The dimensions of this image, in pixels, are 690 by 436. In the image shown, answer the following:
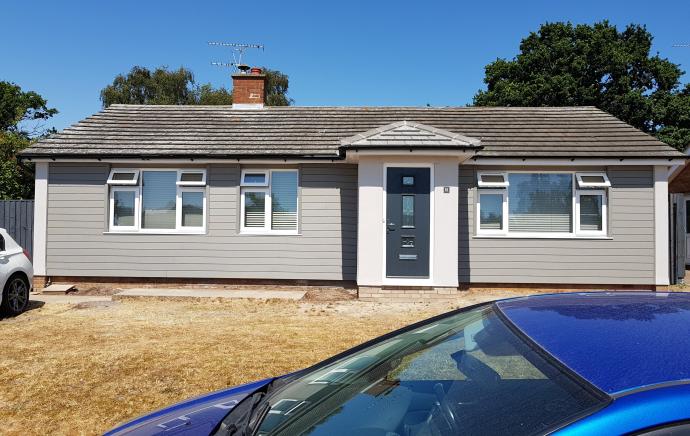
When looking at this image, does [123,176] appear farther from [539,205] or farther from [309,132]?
[539,205]

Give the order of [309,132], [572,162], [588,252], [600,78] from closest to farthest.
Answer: [572,162] < [588,252] < [309,132] < [600,78]

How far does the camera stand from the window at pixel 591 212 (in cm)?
1095

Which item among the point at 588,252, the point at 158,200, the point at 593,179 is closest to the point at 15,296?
the point at 158,200

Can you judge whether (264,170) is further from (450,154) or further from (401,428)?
(401,428)

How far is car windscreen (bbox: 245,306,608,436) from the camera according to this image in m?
1.38

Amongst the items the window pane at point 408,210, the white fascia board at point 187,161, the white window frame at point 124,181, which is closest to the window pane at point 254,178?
the white fascia board at point 187,161

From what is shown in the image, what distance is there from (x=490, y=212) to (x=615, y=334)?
9.80 metres

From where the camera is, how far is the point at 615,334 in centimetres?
159

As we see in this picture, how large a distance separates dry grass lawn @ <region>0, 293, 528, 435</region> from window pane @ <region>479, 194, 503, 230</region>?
2.08 m

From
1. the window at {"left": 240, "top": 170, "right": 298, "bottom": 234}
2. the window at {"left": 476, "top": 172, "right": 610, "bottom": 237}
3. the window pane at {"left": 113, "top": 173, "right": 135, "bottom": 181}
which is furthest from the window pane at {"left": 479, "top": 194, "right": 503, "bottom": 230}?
the window pane at {"left": 113, "top": 173, "right": 135, "bottom": 181}

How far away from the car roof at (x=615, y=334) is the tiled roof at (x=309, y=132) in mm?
8267

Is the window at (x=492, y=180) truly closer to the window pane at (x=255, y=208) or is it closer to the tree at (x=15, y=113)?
the window pane at (x=255, y=208)

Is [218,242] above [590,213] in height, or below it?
below

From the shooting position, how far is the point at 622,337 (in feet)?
5.11
